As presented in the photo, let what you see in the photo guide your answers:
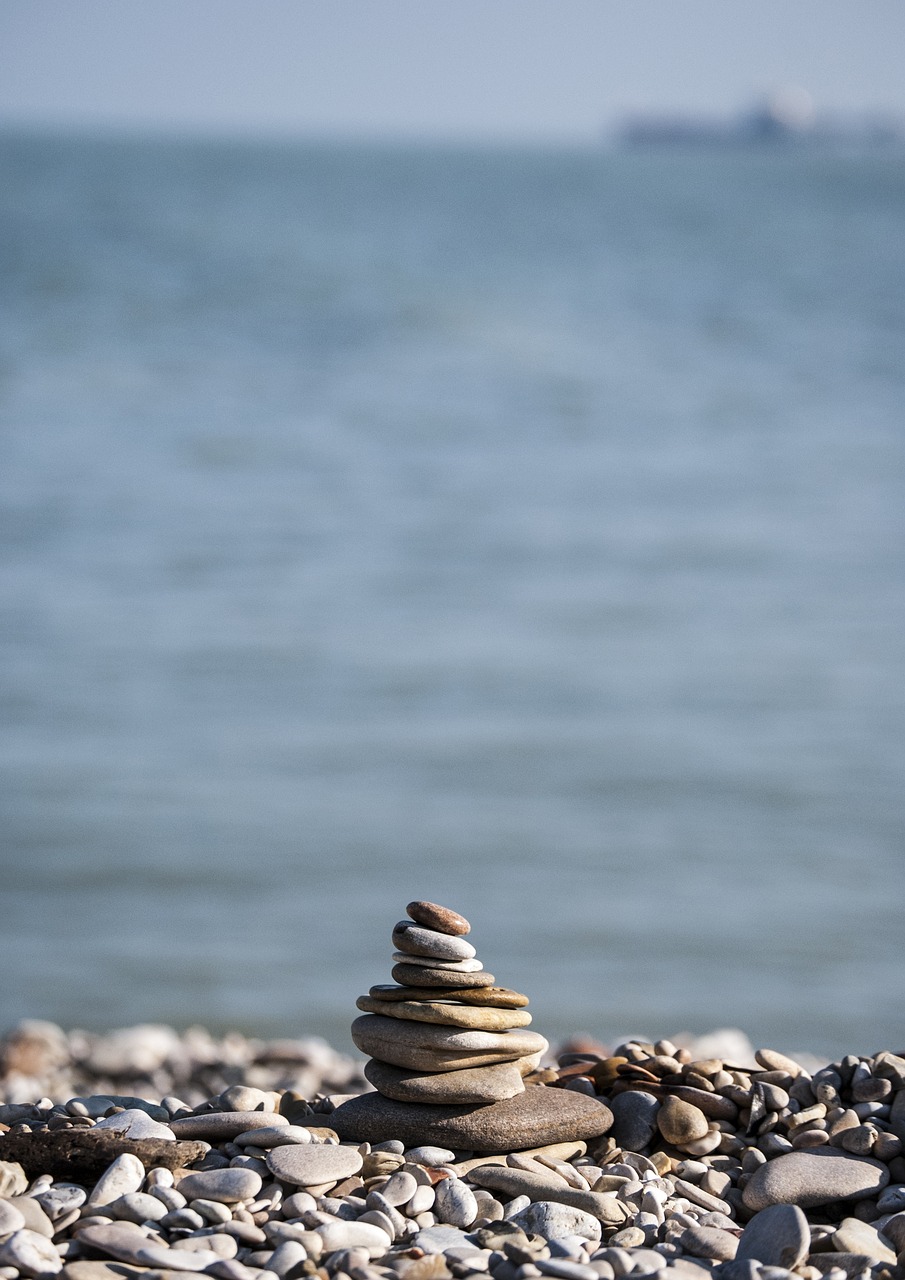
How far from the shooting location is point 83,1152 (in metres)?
2.81

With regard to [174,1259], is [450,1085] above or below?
above

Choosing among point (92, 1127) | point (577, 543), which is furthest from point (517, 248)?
point (92, 1127)

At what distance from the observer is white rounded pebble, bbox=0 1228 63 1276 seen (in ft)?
7.87

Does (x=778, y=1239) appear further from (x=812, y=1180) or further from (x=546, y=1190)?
(x=546, y=1190)

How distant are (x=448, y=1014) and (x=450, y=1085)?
15cm

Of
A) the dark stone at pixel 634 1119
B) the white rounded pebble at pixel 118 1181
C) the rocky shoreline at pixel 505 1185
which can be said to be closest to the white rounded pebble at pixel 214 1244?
the rocky shoreline at pixel 505 1185

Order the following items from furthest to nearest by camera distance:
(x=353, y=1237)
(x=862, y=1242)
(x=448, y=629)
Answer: (x=448, y=629), (x=862, y=1242), (x=353, y=1237)

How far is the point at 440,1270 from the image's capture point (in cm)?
242

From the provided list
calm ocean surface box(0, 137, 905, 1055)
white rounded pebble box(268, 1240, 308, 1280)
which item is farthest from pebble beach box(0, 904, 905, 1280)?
calm ocean surface box(0, 137, 905, 1055)

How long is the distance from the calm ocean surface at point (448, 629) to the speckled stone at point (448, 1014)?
139 inches

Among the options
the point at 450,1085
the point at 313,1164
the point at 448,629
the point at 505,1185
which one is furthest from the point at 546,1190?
the point at 448,629

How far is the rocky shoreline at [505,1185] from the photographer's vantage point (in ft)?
8.11

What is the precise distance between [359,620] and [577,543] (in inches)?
129

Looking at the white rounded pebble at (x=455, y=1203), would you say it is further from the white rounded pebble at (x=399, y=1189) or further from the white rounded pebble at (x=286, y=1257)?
the white rounded pebble at (x=286, y=1257)
